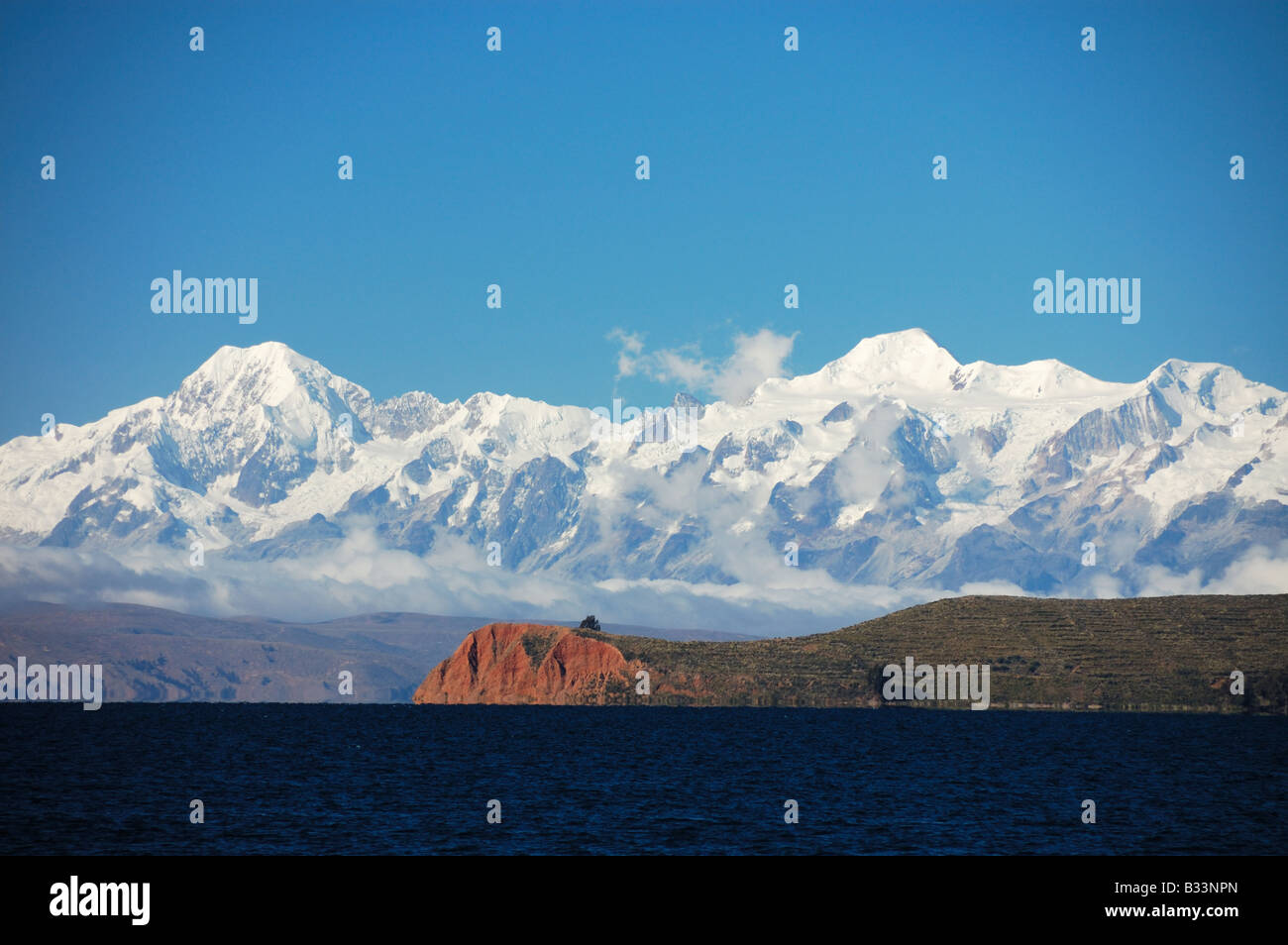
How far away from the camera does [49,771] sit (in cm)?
13162

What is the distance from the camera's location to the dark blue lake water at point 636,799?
81.5 metres

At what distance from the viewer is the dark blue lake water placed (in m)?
81.5

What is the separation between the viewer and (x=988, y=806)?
10406 centimetres

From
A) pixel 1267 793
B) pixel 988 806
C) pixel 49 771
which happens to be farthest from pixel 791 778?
pixel 49 771

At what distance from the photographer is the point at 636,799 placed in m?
107
